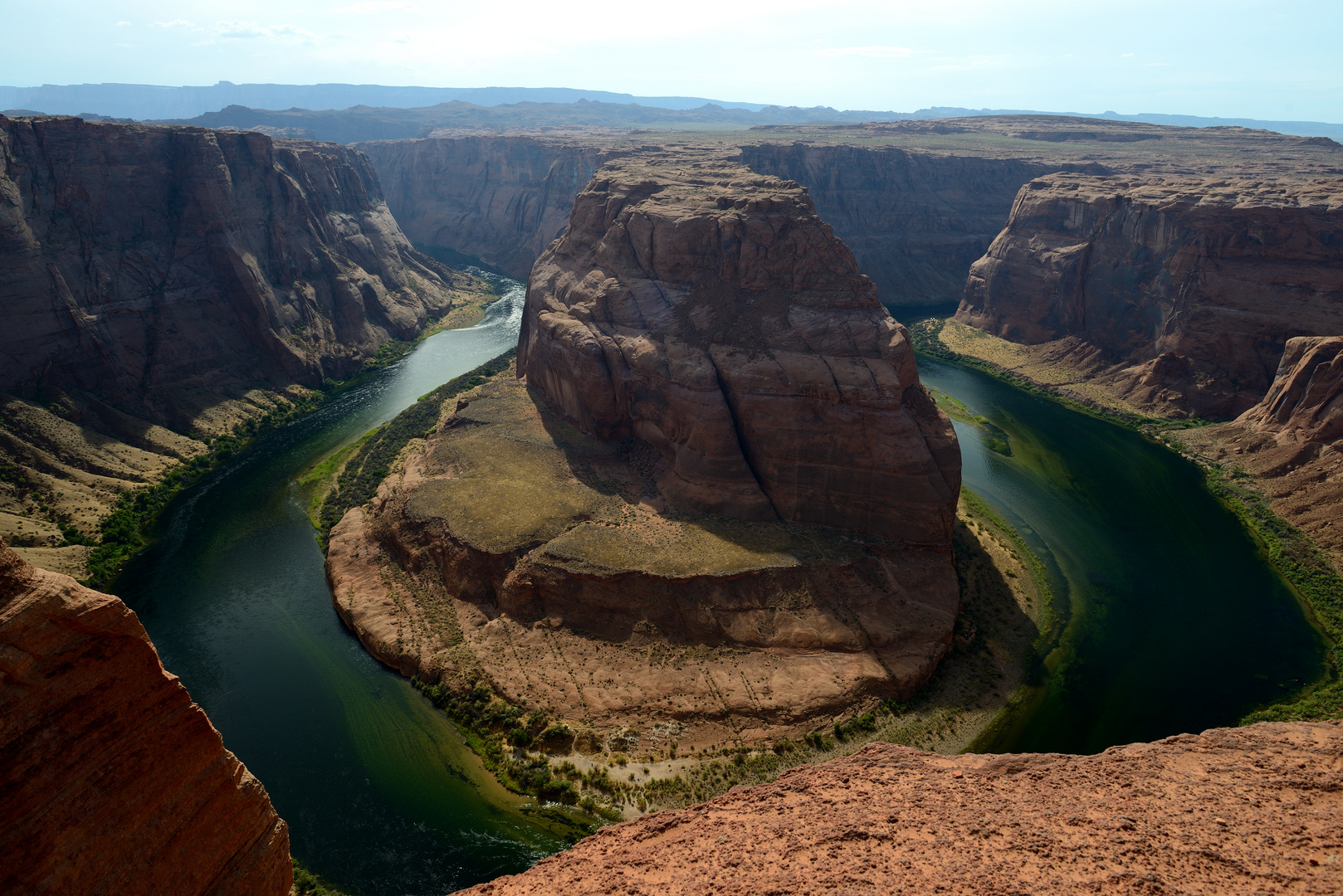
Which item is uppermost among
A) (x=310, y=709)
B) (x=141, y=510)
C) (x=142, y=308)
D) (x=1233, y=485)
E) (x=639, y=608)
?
(x=142, y=308)

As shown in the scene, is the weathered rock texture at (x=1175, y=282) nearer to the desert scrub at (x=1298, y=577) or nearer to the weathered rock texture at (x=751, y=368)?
the desert scrub at (x=1298, y=577)

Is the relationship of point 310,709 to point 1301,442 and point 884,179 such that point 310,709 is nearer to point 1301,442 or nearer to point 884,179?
point 1301,442

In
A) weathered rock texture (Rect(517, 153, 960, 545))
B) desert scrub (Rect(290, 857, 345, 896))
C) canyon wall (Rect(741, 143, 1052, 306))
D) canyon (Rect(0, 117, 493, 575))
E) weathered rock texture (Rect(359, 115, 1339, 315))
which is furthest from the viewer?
weathered rock texture (Rect(359, 115, 1339, 315))

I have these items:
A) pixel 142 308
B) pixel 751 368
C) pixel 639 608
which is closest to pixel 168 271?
pixel 142 308

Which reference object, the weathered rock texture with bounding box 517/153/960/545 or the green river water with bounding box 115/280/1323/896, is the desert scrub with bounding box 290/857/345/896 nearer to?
the green river water with bounding box 115/280/1323/896

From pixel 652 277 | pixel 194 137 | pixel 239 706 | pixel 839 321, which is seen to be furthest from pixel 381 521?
pixel 194 137

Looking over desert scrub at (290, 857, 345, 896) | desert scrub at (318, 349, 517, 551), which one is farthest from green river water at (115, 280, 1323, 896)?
desert scrub at (318, 349, 517, 551)

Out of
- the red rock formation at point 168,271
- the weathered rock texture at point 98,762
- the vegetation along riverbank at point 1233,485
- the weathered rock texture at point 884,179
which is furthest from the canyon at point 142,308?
the vegetation along riverbank at point 1233,485
